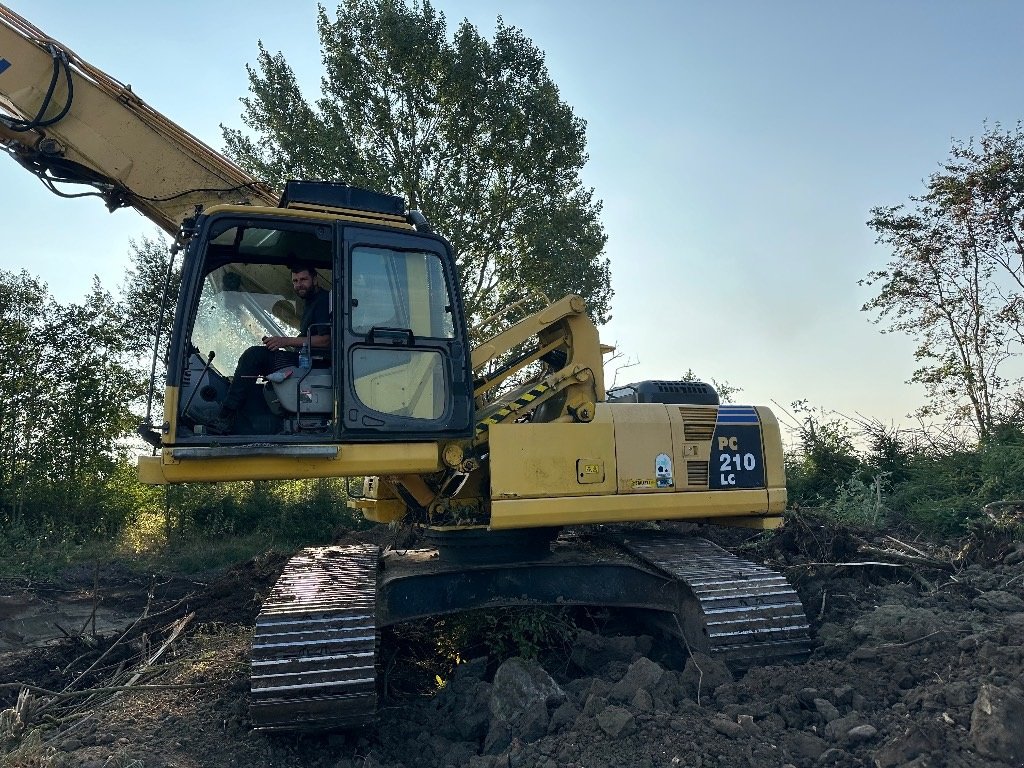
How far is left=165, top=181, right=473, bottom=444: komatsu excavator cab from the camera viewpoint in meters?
4.41

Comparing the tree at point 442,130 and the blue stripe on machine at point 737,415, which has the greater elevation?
the tree at point 442,130

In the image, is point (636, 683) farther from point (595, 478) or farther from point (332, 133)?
point (332, 133)

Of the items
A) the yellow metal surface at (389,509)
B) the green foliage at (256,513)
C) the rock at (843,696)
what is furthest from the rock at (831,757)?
the green foliage at (256,513)

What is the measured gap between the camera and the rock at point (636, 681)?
13.3 feet

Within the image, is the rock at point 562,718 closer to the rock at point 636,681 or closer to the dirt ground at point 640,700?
the dirt ground at point 640,700

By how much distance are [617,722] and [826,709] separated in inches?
38.6

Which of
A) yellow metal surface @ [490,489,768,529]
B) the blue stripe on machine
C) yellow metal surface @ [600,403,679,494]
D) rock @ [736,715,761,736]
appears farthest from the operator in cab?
rock @ [736,715,761,736]

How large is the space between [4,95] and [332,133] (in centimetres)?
886

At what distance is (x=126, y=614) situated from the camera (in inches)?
321

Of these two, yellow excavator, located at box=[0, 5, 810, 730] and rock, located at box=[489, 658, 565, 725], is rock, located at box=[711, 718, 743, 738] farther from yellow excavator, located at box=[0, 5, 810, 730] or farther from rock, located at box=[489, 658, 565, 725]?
yellow excavator, located at box=[0, 5, 810, 730]

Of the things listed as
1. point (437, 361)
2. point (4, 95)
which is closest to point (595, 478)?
point (437, 361)

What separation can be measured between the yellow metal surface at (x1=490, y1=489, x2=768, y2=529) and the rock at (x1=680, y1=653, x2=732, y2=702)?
0.98m

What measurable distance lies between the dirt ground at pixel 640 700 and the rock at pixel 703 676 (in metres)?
0.01

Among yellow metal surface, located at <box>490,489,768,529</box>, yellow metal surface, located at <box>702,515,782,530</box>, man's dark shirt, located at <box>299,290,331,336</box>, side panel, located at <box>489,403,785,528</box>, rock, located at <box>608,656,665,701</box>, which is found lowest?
rock, located at <box>608,656,665,701</box>
